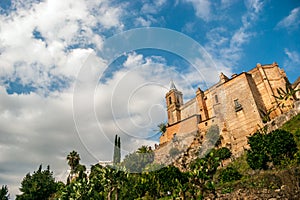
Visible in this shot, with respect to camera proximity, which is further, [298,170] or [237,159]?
[237,159]

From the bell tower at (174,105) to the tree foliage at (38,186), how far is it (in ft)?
107

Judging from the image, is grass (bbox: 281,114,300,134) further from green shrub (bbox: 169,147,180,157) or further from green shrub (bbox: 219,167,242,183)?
green shrub (bbox: 169,147,180,157)

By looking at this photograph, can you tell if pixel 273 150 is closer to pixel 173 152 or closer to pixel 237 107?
pixel 237 107

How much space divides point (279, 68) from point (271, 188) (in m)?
35.5

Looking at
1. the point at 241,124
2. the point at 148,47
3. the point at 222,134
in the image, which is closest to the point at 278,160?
the point at 148,47

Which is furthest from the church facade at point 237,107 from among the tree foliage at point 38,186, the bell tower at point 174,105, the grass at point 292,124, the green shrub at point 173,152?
the tree foliage at point 38,186

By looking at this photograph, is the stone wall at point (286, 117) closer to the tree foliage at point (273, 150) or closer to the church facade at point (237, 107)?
the church facade at point (237, 107)

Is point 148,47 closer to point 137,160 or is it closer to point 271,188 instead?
point 271,188

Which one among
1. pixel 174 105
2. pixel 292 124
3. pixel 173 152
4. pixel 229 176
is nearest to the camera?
pixel 229 176

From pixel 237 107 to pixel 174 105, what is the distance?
20395 mm

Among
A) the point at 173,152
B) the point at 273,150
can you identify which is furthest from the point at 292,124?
the point at 173,152

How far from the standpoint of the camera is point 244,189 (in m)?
10.7

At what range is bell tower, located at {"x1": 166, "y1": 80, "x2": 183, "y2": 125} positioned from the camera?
52.8 metres

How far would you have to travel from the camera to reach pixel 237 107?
35.8 meters
